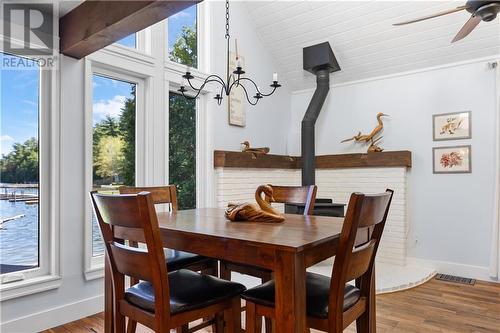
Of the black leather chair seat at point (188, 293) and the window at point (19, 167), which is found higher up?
the window at point (19, 167)

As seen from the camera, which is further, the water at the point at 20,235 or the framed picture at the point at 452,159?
the framed picture at the point at 452,159

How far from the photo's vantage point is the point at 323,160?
14.7ft

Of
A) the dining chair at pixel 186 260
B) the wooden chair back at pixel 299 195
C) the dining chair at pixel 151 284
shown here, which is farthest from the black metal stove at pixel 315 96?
the dining chair at pixel 151 284

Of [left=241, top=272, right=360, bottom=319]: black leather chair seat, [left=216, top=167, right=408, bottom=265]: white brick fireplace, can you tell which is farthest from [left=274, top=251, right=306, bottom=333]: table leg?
[left=216, top=167, right=408, bottom=265]: white brick fireplace

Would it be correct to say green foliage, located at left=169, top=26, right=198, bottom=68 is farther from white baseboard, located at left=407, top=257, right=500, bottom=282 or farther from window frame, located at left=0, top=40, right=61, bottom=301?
white baseboard, located at left=407, top=257, right=500, bottom=282

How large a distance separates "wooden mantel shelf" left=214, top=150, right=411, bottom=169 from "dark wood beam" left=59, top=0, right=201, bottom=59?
170 centimetres

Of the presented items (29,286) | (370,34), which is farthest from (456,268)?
(29,286)

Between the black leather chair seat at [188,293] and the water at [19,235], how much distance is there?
135cm

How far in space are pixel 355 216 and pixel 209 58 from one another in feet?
9.64

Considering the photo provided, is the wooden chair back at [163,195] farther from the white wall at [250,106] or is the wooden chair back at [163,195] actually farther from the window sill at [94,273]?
the white wall at [250,106]

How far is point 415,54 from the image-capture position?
3.81 meters

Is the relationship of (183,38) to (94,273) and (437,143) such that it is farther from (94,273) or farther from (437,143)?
(437,143)

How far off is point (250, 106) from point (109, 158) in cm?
193

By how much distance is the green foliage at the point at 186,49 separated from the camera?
11.3ft
